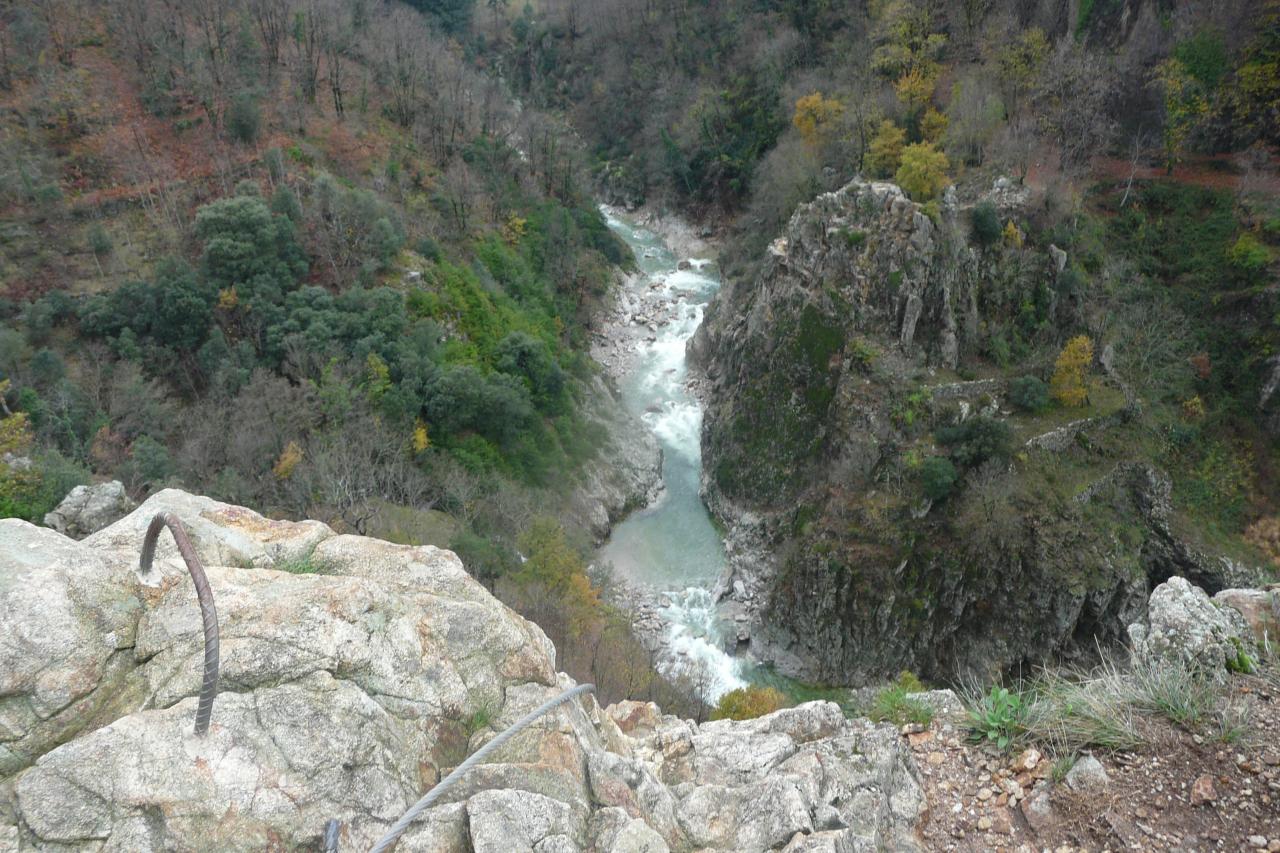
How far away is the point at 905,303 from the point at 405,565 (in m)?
27.1

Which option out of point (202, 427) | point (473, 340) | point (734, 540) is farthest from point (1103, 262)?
point (202, 427)

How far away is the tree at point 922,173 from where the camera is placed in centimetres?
3173

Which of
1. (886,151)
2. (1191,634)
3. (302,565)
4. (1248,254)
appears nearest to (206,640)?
(302,565)

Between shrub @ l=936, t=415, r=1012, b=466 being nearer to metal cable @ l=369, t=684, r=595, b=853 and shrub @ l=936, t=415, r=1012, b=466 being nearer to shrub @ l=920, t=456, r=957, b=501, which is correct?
shrub @ l=920, t=456, r=957, b=501

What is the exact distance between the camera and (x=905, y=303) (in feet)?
99.6

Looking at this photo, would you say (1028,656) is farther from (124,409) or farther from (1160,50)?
(124,409)

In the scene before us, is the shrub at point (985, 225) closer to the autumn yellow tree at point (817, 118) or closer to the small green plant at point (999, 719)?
the autumn yellow tree at point (817, 118)

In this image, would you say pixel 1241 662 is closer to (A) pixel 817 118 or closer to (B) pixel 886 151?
(B) pixel 886 151

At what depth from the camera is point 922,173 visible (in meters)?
31.8

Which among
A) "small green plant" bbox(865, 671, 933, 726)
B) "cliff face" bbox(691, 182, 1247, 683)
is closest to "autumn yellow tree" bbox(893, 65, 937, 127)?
"cliff face" bbox(691, 182, 1247, 683)

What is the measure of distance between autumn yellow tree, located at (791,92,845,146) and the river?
569 inches

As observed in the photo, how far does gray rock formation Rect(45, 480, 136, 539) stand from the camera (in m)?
18.5

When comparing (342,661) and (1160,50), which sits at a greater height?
(1160,50)

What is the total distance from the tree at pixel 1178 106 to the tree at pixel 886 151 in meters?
12.3
